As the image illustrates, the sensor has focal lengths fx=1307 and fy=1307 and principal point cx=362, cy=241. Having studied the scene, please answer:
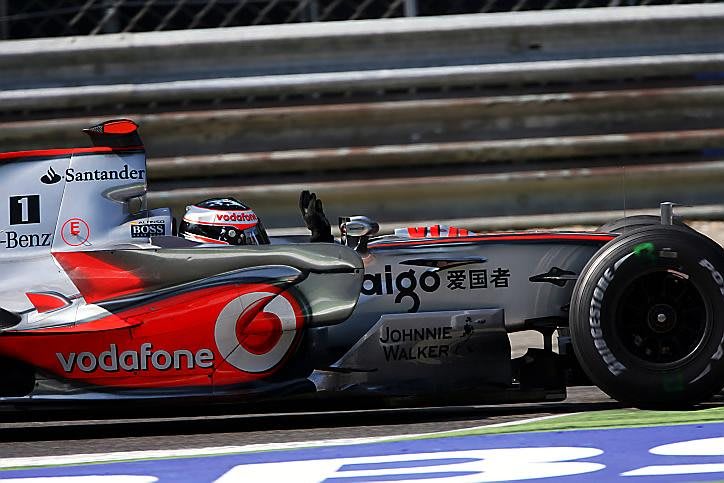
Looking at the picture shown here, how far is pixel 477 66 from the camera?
26.6 feet

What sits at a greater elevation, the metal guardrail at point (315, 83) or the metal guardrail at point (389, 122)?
the metal guardrail at point (315, 83)

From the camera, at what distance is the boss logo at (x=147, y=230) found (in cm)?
545

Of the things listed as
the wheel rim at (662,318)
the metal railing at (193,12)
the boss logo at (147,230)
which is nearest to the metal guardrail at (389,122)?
the metal railing at (193,12)

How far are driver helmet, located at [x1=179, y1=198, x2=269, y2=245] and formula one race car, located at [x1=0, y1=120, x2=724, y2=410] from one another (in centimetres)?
30

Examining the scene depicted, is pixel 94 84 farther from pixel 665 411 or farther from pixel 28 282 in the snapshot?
pixel 665 411

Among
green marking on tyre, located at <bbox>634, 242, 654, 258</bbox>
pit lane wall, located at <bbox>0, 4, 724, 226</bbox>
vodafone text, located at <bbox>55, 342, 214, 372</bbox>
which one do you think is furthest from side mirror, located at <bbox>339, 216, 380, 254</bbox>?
pit lane wall, located at <bbox>0, 4, 724, 226</bbox>

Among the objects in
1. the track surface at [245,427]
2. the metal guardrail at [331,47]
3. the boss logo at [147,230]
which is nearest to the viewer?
the track surface at [245,427]

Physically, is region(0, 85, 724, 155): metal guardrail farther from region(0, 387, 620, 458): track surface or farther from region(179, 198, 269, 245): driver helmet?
region(0, 387, 620, 458): track surface

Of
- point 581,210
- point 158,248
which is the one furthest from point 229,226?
point 581,210

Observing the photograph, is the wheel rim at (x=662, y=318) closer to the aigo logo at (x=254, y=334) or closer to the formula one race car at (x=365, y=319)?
the formula one race car at (x=365, y=319)

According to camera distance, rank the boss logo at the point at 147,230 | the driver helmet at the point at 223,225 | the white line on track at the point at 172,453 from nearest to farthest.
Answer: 1. the white line on track at the point at 172,453
2. the boss logo at the point at 147,230
3. the driver helmet at the point at 223,225

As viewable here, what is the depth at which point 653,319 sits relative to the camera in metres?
5.14

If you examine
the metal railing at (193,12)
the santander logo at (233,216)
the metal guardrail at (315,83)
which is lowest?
the santander logo at (233,216)

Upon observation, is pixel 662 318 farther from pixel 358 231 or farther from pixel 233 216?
pixel 233 216
